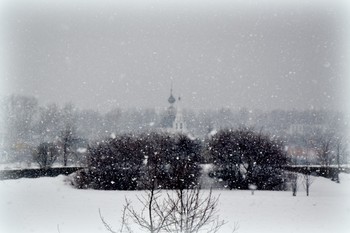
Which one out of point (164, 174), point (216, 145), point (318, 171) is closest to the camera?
point (164, 174)

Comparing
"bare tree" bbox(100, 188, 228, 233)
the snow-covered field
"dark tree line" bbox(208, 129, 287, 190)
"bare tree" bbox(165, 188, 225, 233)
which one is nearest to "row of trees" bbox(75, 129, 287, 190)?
"dark tree line" bbox(208, 129, 287, 190)

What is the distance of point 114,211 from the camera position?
18.9 meters

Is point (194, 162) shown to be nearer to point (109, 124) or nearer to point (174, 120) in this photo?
point (174, 120)

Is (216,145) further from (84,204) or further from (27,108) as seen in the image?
(27,108)

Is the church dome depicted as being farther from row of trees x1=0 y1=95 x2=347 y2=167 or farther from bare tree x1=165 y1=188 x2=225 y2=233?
bare tree x1=165 y1=188 x2=225 y2=233

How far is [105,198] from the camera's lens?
74.1 feet

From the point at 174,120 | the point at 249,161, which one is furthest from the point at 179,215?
the point at 174,120

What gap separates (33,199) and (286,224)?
12259 millimetres

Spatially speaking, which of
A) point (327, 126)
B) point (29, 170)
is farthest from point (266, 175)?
point (327, 126)

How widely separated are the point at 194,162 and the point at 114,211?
42.4 ft

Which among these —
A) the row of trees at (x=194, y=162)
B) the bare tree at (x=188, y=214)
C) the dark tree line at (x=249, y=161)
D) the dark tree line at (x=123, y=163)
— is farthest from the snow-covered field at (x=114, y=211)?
the bare tree at (x=188, y=214)

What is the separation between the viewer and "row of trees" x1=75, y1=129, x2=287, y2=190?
95.5 ft

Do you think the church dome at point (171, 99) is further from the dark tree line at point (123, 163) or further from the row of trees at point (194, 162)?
the dark tree line at point (123, 163)

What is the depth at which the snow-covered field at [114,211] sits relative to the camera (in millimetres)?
15500
